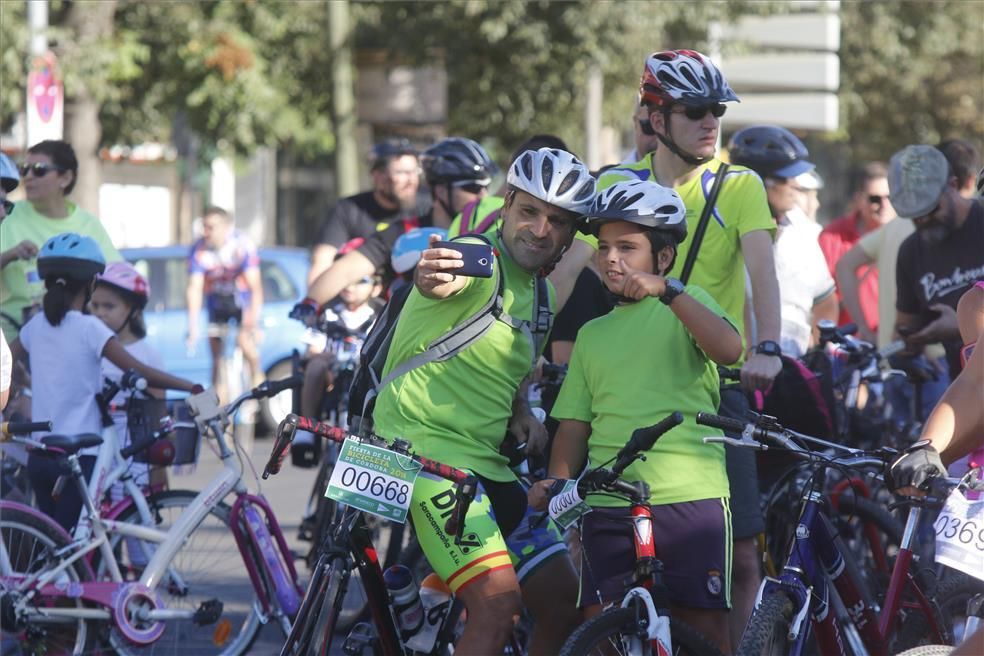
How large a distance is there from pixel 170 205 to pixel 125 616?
32.1 m

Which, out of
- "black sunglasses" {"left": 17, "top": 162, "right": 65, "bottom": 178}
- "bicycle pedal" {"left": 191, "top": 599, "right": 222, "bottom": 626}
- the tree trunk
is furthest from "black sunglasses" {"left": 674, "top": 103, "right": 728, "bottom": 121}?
the tree trunk

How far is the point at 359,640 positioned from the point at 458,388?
782 millimetres

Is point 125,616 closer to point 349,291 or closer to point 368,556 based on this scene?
point 368,556

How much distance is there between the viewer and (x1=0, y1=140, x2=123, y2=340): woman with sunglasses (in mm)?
8445

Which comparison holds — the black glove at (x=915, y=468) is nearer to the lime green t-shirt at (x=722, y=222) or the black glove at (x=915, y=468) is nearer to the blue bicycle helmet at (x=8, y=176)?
the lime green t-shirt at (x=722, y=222)

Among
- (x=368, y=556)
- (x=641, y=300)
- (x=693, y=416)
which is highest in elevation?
(x=641, y=300)

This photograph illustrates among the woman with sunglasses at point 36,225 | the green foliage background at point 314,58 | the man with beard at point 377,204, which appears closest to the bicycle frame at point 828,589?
the man with beard at point 377,204

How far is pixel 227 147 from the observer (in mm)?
25516

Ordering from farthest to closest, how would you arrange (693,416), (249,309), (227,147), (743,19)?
1. (227,147)
2. (743,19)
3. (249,309)
4. (693,416)

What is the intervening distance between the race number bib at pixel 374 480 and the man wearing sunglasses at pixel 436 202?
2.98 metres

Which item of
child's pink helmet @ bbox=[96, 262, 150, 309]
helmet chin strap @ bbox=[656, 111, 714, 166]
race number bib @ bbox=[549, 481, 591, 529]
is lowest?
race number bib @ bbox=[549, 481, 591, 529]

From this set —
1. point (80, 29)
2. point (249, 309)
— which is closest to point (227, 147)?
point (80, 29)

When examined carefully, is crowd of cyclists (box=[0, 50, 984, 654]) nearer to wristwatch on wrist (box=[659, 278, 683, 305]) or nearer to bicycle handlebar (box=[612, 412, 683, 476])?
wristwatch on wrist (box=[659, 278, 683, 305])

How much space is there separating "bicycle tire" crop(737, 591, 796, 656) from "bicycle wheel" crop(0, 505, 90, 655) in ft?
9.81
